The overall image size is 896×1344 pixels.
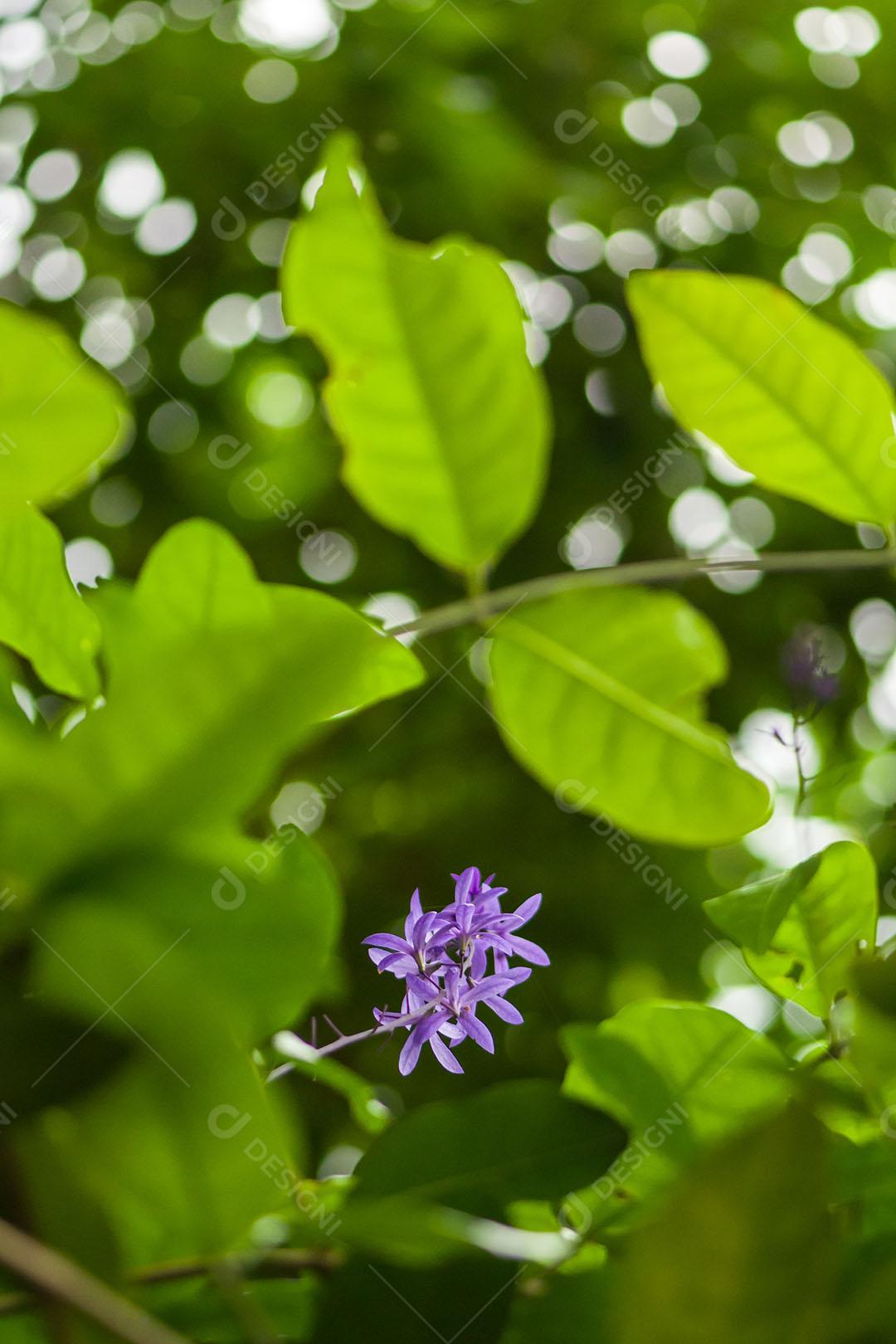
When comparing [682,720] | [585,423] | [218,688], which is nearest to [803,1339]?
[218,688]

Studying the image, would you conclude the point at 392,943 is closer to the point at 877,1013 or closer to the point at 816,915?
the point at 816,915

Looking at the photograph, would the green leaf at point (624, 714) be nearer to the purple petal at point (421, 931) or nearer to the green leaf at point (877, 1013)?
the purple petal at point (421, 931)

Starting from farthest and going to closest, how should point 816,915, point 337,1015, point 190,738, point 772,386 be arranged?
point 337,1015 → point 772,386 → point 816,915 → point 190,738

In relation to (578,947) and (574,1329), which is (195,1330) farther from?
(578,947)

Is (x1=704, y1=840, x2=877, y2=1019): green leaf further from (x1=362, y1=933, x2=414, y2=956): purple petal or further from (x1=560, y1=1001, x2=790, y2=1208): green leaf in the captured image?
(x1=362, y1=933, x2=414, y2=956): purple petal

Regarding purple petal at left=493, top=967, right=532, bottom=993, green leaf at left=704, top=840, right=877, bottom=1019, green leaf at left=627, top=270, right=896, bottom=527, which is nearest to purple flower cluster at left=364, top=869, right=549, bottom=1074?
purple petal at left=493, top=967, right=532, bottom=993

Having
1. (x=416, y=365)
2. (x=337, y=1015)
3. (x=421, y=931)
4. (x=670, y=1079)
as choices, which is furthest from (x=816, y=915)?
(x=337, y=1015)
